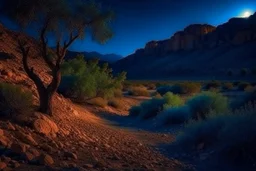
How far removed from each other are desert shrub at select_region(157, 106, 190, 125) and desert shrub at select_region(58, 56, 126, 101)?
7.35 metres

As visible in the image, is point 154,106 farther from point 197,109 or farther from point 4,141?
point 4,141

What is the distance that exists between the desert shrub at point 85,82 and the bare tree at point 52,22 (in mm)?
9946

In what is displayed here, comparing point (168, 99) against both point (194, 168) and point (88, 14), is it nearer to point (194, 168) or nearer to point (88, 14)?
point (88, 14)

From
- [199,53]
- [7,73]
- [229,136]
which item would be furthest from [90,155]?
[199,53]

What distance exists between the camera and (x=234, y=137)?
8.23 meters

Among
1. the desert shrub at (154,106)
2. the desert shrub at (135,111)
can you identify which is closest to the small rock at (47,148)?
the desert shrub at (154,106)

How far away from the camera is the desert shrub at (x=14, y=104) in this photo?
9242 millimetres

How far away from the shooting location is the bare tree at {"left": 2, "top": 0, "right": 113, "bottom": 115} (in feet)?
38.5

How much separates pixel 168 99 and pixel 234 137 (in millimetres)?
12881

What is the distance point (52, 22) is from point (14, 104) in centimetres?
384

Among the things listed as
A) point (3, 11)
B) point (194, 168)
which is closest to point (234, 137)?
point (194, 168)

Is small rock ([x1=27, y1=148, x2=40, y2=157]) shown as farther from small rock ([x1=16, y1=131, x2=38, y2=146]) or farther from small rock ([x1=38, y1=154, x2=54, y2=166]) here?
small rock ([x1=16, y1=131, x2=38, y2=146])

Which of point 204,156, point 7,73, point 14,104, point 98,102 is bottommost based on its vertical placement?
point 204,156

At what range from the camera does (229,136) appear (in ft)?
27.7
